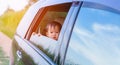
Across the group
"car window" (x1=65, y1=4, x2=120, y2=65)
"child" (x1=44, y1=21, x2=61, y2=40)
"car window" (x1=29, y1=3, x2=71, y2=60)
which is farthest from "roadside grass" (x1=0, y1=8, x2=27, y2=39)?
"car window" (x1=65, y1=4, x2=120, y2=65)

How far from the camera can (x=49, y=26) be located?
442 cm

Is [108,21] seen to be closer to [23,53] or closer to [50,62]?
[50,62]

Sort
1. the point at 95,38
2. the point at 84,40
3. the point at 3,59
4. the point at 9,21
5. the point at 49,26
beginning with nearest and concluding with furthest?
the point at 95,38
the point at 84,40
the point at 49,26
the point at 3,59
the point at 9,21

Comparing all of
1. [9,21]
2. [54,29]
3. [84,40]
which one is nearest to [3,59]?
[54,29]

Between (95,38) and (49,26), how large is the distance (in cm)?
193

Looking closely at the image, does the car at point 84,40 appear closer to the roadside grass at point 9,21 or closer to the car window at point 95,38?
the car window at point 95,38

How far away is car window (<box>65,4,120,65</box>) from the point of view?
2.27m

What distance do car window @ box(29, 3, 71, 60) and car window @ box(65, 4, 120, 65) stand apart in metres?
0.44

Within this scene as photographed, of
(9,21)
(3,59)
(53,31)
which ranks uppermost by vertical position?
(9,21)

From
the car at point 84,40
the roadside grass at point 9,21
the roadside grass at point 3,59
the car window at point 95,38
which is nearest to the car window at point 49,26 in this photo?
the car at point 84,40

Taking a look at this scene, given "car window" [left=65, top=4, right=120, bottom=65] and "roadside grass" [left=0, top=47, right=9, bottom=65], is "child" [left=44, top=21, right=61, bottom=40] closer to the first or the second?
"car window" [left=65, top=4, right=120, bottom=65]

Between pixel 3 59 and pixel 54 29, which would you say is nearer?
pixel 54 29

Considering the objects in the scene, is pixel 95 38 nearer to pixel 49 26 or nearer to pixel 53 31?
pixel 53 31

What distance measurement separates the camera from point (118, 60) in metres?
2.18
